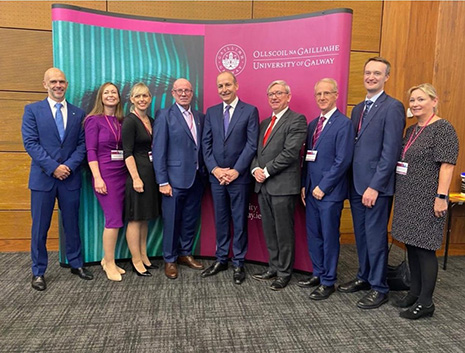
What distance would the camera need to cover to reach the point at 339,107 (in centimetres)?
305

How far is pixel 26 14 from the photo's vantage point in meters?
3.76

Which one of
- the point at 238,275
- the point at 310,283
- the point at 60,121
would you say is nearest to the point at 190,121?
the point at 60,121

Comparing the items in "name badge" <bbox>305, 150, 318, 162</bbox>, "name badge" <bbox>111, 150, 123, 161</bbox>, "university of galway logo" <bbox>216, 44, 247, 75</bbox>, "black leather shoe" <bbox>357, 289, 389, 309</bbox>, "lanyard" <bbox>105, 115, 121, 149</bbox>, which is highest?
"university of galway logo" <bbox>216, 44, 247, 75</bbox>

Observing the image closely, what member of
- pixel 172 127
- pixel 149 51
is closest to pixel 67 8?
pixel 149 51

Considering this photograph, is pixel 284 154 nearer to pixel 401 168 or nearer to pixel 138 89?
pixel 401 168

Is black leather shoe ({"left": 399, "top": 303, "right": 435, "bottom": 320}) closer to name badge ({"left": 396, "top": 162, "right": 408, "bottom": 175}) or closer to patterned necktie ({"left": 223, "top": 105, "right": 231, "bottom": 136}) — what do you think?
name badge ({"left": 396, "top": 162, "right": 408, "bottom": 175})

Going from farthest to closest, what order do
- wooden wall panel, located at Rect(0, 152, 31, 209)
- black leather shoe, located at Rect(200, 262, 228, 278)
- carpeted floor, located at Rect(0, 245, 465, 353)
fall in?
wooden wall panel, located at Rect(0, 152, 31, 209) → black leather shoe, located at Rect(200, 262, 228, 278) → carpeted floor, located at Rect(0, 245, 465, 353)

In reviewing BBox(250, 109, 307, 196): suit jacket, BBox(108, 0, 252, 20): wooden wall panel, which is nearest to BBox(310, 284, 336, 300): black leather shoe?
BBox(250, 109, 307, 196): suit jacket

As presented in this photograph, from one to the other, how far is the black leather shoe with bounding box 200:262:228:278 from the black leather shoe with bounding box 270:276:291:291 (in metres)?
0.55

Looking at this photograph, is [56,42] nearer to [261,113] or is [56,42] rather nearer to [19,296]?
[261,113]

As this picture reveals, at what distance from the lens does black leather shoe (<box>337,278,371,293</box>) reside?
297 centimetres

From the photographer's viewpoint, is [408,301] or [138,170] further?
[138,170]

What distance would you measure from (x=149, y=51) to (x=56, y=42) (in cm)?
81

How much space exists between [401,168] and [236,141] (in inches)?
52.5
